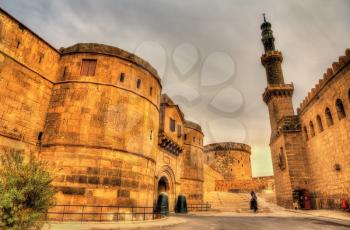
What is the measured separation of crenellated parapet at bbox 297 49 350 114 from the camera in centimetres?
1270

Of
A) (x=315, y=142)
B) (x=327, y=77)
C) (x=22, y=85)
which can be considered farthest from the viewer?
(x=315, y=142)

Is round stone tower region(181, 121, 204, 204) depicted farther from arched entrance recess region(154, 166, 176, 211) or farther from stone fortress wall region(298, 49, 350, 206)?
stone fortress wall region(298, 49, 350, 206)

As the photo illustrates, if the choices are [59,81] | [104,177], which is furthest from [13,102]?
[104,177]

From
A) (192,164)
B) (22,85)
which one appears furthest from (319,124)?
(22,85)

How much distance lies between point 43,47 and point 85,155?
6.10 m

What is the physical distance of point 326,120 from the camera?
1502 centimetres

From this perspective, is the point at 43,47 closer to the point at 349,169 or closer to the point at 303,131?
the point at 349,169

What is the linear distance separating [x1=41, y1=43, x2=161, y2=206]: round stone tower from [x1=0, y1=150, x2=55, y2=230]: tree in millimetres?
4536

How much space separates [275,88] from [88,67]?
809 inches

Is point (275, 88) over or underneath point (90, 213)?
over

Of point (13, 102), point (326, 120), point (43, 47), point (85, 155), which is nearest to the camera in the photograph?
point (13, 102)

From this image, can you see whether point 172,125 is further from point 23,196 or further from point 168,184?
point 23,196

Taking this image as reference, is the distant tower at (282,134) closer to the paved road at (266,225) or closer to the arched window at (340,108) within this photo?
the arched window at (340,108)

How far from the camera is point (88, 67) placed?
1202cm
